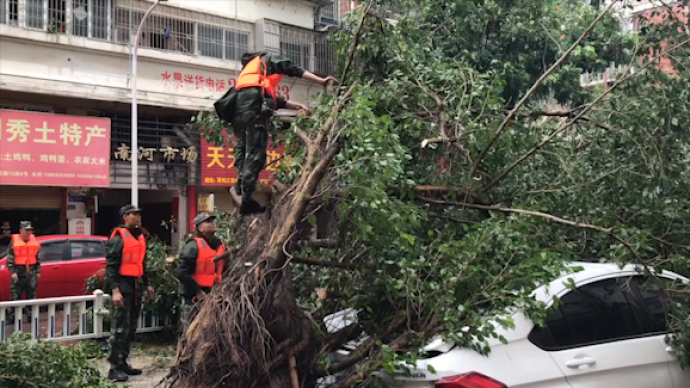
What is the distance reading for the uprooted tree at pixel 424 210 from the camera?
390cm

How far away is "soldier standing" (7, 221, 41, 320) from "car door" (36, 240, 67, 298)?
688mm

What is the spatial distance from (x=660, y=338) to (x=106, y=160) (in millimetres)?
12887

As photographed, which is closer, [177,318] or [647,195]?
[647,195]

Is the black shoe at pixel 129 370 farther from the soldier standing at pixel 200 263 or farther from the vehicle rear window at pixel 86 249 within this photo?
the vehicle rear window at pixel 86 249

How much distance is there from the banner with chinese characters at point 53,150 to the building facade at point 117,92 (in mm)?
22

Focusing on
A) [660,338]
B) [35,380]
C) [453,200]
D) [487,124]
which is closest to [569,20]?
[487,124]

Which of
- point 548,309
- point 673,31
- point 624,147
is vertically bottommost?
point 548,309

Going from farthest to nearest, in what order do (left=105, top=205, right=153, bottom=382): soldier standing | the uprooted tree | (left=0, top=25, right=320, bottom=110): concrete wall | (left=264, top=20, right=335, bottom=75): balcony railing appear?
(left=264, top=20, right=335, bottom=75): balcony railing, (left=0, top=25, right=320, bottom=110): concrete wall, (left=105, top=205, right=153, bottom=382): soldier standing, the uprooted tree

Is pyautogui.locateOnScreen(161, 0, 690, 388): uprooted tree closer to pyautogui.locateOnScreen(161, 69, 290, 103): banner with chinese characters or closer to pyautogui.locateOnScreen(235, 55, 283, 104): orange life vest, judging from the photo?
pyautogui.locateOnScreen(235, 55, 283, 104): orange life vest

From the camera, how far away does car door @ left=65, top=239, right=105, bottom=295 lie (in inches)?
447

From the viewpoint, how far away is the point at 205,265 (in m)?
5.82

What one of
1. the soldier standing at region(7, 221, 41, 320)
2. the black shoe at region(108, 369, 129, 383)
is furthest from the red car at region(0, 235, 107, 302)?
the black shoe at region(108, 369, 129, 383)

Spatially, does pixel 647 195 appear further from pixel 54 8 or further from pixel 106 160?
pixel 54 8

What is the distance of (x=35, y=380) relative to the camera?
4.25 meters
